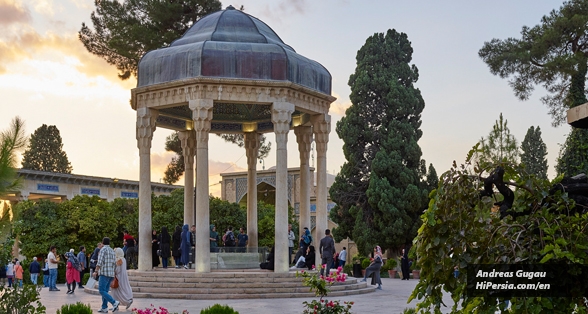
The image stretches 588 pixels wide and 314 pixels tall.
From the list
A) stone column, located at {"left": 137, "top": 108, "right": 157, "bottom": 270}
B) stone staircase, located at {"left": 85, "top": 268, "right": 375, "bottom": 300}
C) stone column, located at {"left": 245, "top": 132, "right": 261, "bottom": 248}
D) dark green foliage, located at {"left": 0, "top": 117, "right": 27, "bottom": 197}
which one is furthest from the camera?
stone column, located at {"left": 245, "top": 132, "right": 261, "bottom": 248}

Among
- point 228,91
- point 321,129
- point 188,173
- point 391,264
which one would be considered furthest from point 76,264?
point 391,264

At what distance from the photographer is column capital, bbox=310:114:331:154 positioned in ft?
62.1

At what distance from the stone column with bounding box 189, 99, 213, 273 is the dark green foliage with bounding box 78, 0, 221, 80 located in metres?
12.1

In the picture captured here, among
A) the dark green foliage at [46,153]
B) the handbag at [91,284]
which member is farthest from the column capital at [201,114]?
the dark green foliage at [46,153]

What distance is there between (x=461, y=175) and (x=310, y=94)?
1373 cm

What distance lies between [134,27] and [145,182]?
1171 centimetres

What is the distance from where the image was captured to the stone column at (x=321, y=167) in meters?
18.8

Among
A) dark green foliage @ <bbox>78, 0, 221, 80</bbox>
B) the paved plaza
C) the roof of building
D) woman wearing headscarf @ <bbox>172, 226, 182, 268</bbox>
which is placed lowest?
the paved plaza

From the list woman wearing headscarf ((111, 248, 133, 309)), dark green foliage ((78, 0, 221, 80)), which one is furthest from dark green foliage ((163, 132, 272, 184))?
woman wearing headscarf ((111, 248, 133, 309))

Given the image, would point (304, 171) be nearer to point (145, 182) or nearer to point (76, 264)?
point (145, 182)

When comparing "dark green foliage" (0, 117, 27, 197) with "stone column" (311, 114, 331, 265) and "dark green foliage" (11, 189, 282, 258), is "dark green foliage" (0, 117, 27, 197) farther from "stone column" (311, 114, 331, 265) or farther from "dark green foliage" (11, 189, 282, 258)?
"dark green foliage" (11, 189, 282, 258)

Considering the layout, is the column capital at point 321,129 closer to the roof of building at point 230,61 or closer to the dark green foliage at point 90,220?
the roof of building at point 230,61

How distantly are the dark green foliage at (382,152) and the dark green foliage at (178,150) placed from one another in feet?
14.2

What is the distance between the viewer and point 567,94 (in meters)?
25.7
